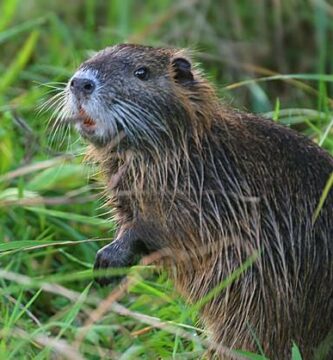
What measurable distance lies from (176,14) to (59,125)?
10.4ft

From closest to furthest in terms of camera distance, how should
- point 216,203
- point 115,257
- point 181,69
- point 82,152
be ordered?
point 115,257 < point 216,203 < point 181,69 < point 82,152

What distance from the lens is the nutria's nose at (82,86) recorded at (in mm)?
4598

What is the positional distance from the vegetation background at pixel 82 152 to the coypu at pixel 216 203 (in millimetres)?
155

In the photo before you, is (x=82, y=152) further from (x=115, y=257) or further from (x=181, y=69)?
(x=115, y=257)

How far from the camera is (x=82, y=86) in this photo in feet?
15.1

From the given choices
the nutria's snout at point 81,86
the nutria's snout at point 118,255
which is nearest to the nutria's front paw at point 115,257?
the nutria's snout at point 118,255

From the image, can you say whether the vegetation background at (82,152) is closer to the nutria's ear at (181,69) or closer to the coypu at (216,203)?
the coypu at (216,203)

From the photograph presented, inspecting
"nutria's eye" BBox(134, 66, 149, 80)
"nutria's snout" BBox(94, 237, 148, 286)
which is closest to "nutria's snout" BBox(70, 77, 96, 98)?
"nutria's eye" BBox(134, 66, 149, 80)

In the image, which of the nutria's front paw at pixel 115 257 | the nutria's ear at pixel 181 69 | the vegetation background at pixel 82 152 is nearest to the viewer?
the nutria's front paw at pixel 115 257

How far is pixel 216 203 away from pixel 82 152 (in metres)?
0.70

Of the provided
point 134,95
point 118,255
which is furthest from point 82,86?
point 118,255

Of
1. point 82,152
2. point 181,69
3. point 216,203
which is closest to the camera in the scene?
point 216,203

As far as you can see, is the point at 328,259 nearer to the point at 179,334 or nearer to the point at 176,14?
the point at 179,334

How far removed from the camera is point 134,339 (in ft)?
16.2
